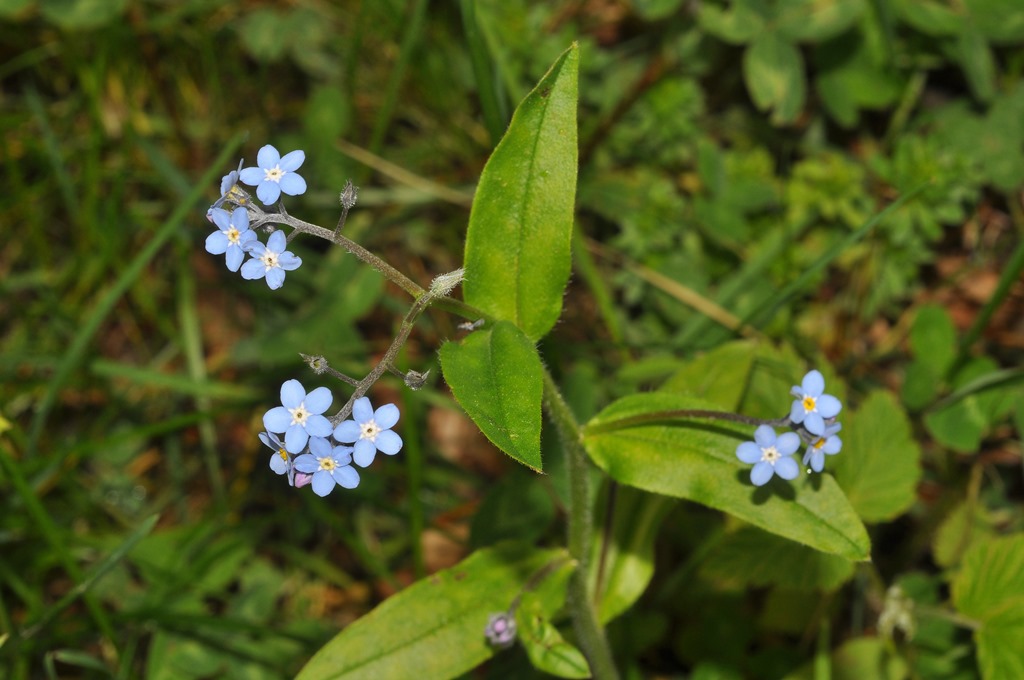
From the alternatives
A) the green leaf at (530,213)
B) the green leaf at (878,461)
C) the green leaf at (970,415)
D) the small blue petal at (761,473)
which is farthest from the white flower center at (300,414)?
the green leaf at (970,415)

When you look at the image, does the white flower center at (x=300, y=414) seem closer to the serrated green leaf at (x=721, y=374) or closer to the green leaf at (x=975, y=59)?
the serrated green leaf at (x=721, y=374)

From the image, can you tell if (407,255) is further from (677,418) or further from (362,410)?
(362,410)

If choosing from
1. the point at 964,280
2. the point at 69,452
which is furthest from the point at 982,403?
the point at 69,452

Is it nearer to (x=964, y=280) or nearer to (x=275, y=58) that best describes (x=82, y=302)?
(x=275, y=58)

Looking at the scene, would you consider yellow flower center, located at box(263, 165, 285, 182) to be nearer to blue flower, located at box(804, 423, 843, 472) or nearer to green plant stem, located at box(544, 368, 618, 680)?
green plant stem, located at box(544, 368, 618, 680)

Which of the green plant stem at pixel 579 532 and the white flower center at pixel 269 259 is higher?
the white flower center at pixel 269 259

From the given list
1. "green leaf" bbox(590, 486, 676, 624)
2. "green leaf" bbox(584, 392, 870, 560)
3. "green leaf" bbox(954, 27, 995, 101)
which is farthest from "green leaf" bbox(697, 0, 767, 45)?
"green leaf" bbox(584, 392, 870, 560)
